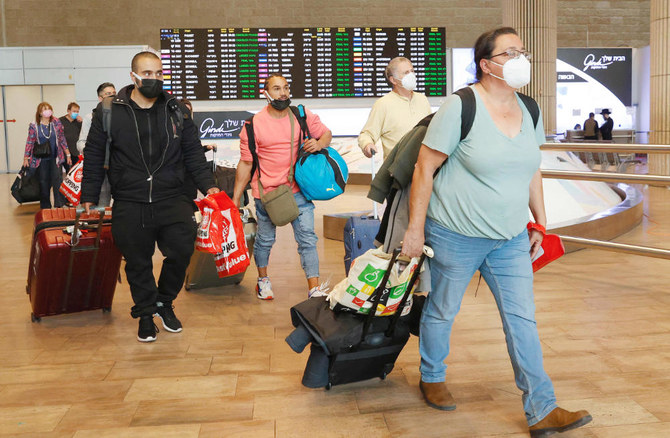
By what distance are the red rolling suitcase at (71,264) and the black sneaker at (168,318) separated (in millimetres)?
465

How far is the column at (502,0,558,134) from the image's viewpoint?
48.5 ft

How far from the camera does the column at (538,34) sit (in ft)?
48.5

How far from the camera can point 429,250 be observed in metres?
2.85

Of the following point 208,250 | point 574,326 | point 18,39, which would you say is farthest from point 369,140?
point 18,39

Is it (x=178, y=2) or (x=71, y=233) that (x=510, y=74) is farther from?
(x=178, y=2)

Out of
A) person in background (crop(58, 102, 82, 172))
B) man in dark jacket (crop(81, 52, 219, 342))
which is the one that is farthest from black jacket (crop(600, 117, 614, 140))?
man in dark jacket (crop(81, 52, 219, 342))

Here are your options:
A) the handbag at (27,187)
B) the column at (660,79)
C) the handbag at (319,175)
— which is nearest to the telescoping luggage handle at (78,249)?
the handbag at (319,175)

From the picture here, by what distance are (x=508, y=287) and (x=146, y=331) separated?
2211 millimetres

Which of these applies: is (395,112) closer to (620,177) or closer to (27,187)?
(620,177)

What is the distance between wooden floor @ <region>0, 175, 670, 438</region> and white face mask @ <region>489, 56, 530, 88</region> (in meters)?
1.34

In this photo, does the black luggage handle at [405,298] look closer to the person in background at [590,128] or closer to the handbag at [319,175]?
the handbag at [319,175]

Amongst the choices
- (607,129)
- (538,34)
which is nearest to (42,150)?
(538,34)

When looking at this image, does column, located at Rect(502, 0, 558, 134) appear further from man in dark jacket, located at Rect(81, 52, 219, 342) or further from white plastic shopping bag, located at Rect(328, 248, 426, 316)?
white plastic shopping bag, located at Rect(328, 248, 426, 316)

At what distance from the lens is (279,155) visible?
16.1 ft
